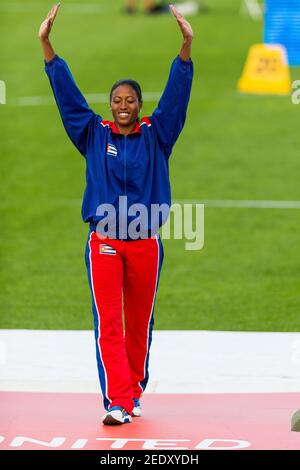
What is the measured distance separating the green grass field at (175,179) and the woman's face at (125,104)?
377cm

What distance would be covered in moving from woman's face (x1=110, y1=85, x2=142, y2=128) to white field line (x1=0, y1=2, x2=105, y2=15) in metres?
26.5

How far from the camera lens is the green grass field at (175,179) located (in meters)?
12.9

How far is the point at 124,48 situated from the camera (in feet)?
95.7

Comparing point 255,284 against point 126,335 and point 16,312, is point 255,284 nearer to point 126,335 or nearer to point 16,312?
point 16,312

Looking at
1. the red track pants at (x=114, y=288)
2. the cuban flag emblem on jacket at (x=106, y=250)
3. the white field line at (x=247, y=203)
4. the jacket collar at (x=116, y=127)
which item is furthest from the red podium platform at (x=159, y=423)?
the white field line at (x=247, y=203)

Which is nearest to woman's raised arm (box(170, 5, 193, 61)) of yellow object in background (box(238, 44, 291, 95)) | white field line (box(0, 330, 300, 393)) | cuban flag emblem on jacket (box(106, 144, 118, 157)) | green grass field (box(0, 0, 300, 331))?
cuban flag emblem on jacket (box(106, 144, 118, 157))

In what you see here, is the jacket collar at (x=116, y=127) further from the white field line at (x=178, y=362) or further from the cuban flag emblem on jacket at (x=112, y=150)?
the white field line at (x=178, y=362)

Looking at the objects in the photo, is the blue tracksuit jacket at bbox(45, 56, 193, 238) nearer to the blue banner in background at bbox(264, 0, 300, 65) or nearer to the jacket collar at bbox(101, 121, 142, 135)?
the jacket collar at bbox(101, 121, 142, 135)

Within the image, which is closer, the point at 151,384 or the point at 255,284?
the point at 151,384

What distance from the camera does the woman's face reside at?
8.20 m

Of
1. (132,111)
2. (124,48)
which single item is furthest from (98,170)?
(124,48)

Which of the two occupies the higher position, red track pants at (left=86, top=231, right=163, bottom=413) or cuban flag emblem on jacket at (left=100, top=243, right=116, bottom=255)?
cuban flag emblem on jacket at (left=100, top=243, right=116, bottom=255)

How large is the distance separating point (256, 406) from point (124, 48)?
68.7 feet

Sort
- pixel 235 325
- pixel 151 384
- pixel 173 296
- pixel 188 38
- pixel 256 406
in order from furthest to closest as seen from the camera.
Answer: pixel 173 296
pixel 235 325
pixel 151 384
pixel 256 406
pixel 188 38
